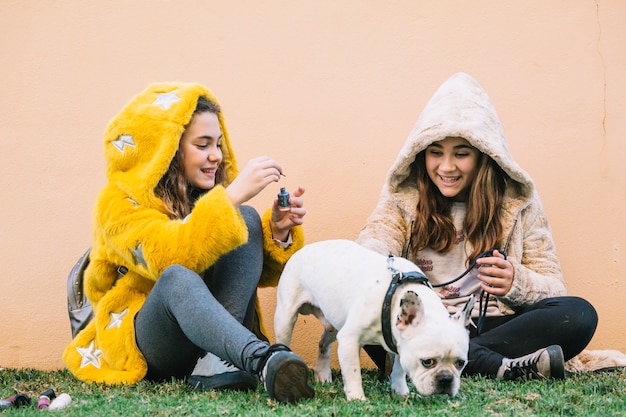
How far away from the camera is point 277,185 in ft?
13.2

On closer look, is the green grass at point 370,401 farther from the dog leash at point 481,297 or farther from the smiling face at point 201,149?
the smiling face at point 201,149

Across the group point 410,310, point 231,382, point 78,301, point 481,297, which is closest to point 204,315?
point 231,382

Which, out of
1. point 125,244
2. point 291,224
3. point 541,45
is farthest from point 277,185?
point 541,45

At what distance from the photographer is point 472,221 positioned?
3.48 metres

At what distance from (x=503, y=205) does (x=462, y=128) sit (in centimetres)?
44

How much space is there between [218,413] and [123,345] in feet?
2.39

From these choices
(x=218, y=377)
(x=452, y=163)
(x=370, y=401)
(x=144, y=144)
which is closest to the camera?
(x=370, y=401)

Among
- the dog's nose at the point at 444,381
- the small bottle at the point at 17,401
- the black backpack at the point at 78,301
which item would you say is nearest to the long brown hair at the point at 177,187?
the black backpack at the point at 78,301

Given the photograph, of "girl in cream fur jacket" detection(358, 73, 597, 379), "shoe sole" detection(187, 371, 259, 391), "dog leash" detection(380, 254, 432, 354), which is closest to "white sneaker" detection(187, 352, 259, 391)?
"shoe sole" detection(187, 371, 259, 391)

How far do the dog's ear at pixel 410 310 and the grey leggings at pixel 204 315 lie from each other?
18.4 inches

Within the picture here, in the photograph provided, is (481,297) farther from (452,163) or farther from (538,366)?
(452,163)

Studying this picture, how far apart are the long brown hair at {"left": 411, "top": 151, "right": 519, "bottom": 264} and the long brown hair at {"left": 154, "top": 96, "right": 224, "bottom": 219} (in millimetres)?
1075

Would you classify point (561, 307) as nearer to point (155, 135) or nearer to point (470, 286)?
point (470, 286)

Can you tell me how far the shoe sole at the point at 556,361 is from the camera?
2904mm
